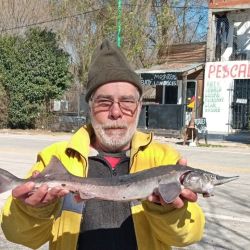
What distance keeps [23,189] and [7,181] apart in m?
0.17

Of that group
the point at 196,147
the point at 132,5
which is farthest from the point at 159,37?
the point at 196,147

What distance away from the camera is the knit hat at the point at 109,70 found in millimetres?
3234

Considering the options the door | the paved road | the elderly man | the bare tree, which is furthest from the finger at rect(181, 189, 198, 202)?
the bare tree

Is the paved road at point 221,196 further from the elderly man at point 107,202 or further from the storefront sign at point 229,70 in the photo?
the storefront sign at point 229,70

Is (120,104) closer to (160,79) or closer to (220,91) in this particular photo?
(220,91)

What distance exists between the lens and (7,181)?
2822mm

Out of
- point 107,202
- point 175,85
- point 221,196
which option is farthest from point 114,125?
point 175,85

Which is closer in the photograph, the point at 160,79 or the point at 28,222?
the point at 28,222

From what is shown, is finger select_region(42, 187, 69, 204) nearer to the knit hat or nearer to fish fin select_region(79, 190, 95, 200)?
fish fin select_region(79, 190, 95, 200)

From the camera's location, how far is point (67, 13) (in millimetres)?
34375

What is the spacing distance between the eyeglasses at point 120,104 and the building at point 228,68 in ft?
73.5

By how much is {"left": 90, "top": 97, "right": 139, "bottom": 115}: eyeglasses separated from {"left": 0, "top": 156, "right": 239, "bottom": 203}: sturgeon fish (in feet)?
1.73

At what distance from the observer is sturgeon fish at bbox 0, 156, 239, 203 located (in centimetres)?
258

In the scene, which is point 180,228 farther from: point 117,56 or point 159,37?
point 159,37
